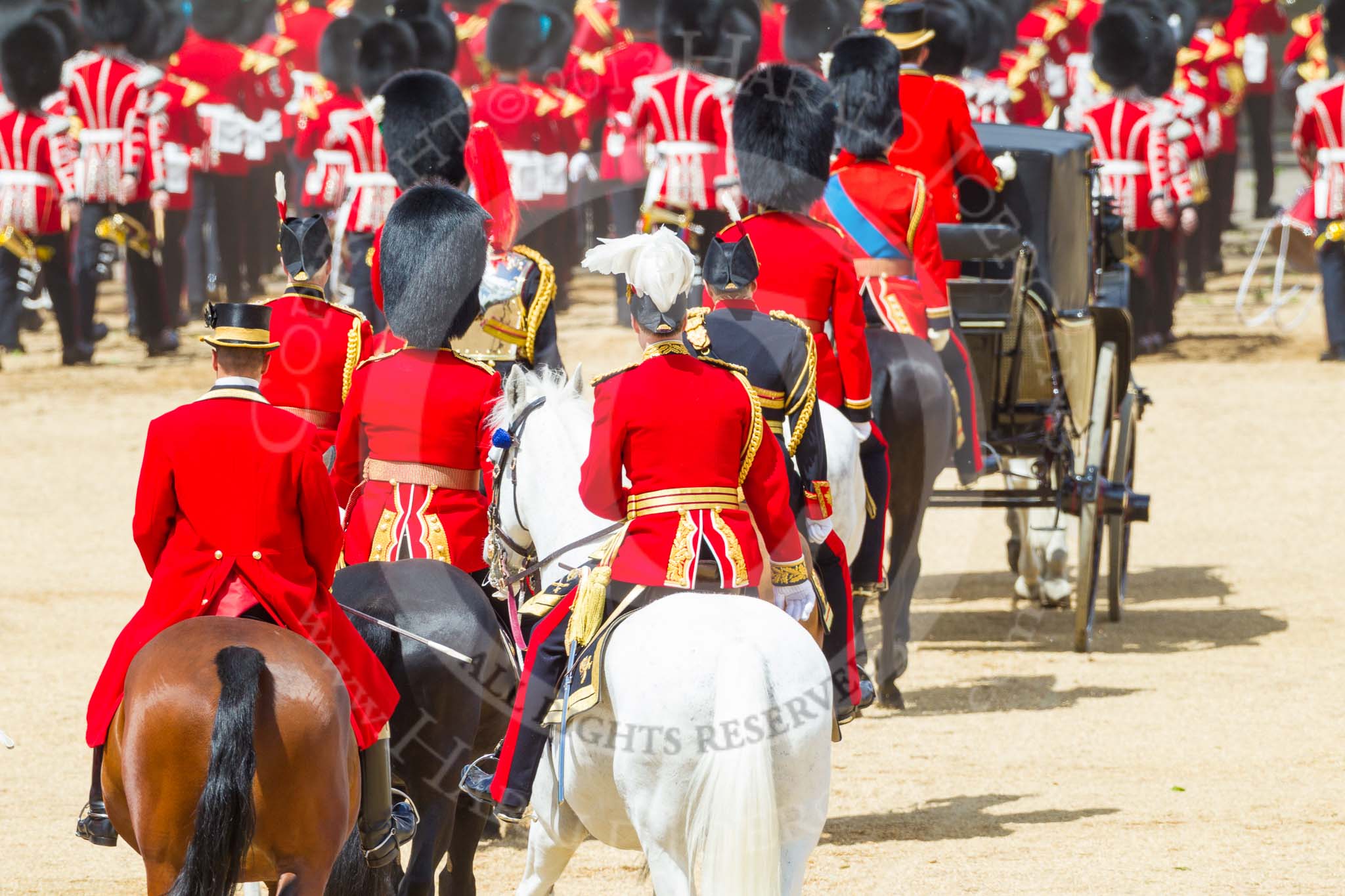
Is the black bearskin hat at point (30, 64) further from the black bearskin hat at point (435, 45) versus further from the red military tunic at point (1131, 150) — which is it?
the red military tunic at point (1131, 150)

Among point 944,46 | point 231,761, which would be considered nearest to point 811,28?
point 944,46

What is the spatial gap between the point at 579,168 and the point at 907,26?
23.2 ft

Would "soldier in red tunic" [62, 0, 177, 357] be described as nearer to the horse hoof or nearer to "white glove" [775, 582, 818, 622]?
the horse hoof

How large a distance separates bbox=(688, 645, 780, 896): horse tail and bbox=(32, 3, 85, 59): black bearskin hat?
1138 centimetres

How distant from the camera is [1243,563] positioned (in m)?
8.55

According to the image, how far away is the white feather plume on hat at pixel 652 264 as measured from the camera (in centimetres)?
359

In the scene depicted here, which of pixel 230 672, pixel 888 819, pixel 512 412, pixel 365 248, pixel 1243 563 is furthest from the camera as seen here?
pixel 365 248

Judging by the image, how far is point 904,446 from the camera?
20.4 feet

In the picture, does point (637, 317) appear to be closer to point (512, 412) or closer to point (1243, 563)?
point (512, 412)

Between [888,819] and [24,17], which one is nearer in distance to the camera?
[888,819]

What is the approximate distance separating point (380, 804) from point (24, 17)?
11.6 m

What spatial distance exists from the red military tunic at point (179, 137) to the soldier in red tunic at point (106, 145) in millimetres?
521

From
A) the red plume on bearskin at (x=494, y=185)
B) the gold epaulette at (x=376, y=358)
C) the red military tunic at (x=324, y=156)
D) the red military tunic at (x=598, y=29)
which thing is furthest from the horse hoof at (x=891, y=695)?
the red military tunic at (x=598, y=29)

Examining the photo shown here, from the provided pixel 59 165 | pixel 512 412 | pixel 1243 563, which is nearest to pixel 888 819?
pixel 512 412
